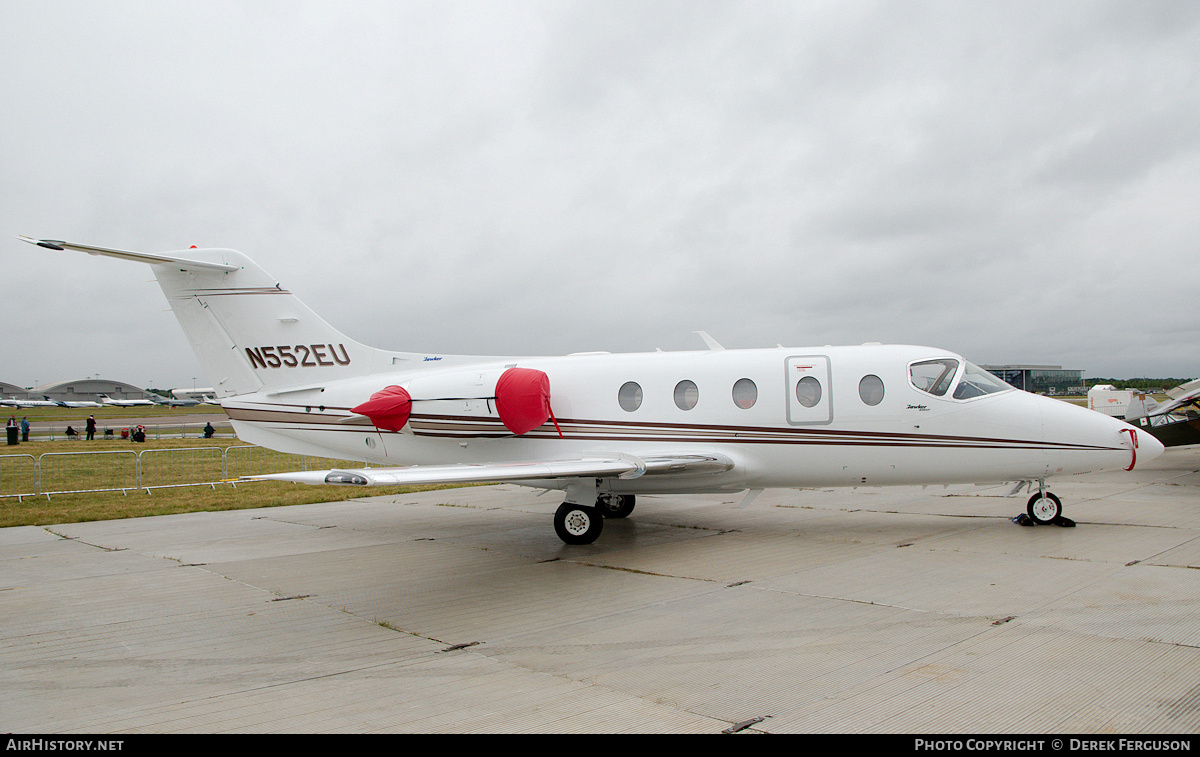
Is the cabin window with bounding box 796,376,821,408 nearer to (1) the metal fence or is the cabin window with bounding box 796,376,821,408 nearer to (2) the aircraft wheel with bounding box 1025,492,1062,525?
(2) the aircraft wheel with bounding box 1025,492,1062,525

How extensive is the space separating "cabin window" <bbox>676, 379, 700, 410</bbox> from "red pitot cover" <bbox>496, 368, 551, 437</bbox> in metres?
2.02

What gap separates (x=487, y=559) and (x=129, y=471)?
18.0 metres

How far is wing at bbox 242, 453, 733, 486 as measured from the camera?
684 centimetres

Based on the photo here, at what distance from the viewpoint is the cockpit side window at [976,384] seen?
1009 centimetres

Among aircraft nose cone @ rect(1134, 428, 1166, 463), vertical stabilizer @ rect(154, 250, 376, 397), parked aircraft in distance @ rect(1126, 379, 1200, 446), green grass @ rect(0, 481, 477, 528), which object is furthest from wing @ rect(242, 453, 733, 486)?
parked aircraft in distance @ rect(1126, 379, 1200, 446)

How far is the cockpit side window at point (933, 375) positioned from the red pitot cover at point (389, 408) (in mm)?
7701

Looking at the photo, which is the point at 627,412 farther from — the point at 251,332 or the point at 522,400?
the point at 251,332

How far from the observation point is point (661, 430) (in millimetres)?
10648

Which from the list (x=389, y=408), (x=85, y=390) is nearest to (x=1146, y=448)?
(x=389, y=408)

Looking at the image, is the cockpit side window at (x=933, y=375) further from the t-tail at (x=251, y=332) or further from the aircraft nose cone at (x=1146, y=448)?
the t-tail at (x=251, y=332)

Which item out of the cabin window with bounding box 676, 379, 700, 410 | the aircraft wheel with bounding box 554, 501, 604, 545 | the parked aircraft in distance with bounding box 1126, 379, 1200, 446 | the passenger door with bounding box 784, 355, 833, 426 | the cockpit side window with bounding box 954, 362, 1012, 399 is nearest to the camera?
the cockpit side window with bounding box 954, 362, 1012, 399

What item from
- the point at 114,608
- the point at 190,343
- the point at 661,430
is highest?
the point at 190,343

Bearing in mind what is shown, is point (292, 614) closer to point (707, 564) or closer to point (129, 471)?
point (707, 564)

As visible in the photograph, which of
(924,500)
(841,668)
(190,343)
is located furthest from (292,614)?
(924,500)
